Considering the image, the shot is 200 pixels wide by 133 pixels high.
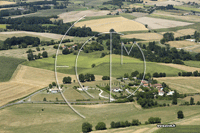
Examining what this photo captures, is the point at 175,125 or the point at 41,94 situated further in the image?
the point at 41,94

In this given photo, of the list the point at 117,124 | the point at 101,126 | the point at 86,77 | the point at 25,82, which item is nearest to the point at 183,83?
the point at 86,77

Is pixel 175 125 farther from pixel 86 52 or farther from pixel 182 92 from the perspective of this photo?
pixel 86 52

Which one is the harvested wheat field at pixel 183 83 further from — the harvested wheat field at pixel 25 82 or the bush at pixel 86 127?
the bush at pixel 86 127

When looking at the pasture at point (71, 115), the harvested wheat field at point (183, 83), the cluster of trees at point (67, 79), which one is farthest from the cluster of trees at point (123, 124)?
the cluster of trees at point (67, 79)

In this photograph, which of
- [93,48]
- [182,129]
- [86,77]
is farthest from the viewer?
[93,48]

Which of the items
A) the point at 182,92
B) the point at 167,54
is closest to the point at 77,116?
the point at 182,92

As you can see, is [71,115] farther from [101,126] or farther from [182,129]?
[182,129]
